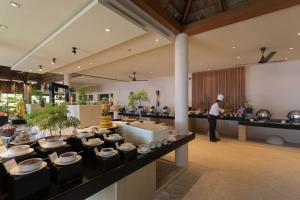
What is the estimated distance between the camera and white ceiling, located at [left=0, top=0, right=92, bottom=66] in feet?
7.70

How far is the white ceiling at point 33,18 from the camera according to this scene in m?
2.35

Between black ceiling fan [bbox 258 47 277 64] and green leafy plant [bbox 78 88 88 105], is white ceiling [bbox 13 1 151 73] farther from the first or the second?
black ceiling fan [bbox 258 47 277 64]

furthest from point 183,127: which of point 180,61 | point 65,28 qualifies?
point 65,28

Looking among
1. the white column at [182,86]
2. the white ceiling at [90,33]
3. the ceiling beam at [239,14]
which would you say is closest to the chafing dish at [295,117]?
the white column at [182,86]

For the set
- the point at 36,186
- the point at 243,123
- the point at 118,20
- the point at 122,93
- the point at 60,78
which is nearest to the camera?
the point at 36,186

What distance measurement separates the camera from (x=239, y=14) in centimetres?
280

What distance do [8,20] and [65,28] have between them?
932 millimetres

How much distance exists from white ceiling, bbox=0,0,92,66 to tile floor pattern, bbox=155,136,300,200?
327 cm

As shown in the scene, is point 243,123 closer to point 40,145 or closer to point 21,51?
point 40,145

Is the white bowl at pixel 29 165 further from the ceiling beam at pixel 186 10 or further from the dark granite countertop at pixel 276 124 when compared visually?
A: the dark granite countertop at pixel 276 124

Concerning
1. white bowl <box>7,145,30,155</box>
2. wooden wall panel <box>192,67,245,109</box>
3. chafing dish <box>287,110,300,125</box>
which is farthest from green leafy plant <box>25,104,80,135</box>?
wooden wall panel <box>192,67,245,109</box>

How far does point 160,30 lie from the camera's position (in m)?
3.24

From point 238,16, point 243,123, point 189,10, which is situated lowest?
point 243,123

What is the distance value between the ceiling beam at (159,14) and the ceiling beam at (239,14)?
0.27 meters
